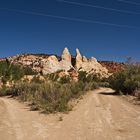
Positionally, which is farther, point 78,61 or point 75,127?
point 78,61

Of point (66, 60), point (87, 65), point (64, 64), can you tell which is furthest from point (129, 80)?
point (87, 65)

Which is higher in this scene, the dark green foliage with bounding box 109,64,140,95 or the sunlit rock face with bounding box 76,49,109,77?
the sunlit rock face with bounding box 76,49,109,77

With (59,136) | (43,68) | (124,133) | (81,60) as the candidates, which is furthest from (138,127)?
(81,60)

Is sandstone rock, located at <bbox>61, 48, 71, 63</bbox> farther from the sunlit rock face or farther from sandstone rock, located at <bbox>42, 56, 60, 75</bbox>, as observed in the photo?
sandstone rock, located at <bbox>42, 56, 60, 75</bbox>

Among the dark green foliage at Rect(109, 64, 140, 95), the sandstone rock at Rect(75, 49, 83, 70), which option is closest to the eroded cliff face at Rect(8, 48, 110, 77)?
the sandstone rock at Rect(75, 49, 83, 70)

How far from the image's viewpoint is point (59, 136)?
31.4ft

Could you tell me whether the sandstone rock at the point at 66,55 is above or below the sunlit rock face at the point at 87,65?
above

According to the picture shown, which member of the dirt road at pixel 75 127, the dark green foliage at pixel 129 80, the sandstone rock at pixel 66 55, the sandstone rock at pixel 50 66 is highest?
the sandstone rock at pixel 66 55

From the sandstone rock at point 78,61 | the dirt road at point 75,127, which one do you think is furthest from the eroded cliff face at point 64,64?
the dirt road at point 75,127

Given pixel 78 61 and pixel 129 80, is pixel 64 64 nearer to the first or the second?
pixel 78 61

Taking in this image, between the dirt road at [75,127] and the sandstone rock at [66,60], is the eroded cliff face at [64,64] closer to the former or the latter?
the sandstone rock at [66,60]

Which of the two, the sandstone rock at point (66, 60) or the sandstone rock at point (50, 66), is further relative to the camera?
the sandstone rock at point (66, 60)

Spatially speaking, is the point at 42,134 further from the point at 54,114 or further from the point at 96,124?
the point at 54,114

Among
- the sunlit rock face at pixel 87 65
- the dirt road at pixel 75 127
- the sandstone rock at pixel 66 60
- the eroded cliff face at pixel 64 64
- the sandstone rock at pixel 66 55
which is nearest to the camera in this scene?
the dirt road at pixel 75 127
